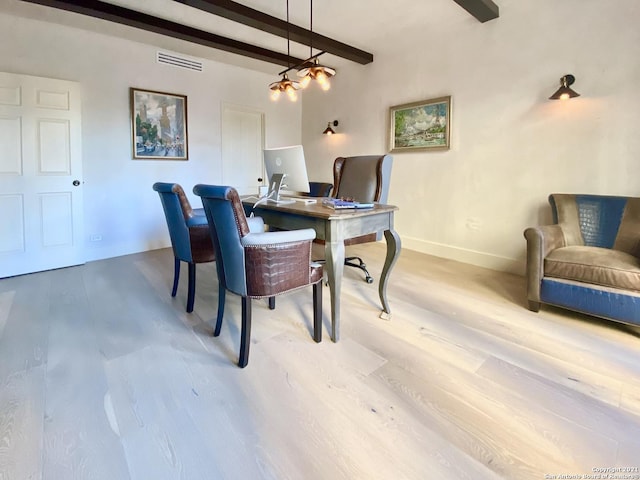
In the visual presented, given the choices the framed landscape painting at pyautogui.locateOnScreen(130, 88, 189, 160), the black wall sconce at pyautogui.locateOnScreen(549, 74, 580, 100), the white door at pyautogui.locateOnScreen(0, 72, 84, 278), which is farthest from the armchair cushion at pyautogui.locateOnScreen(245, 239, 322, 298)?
the framed landscape painting at pyautogui.locateOnScreen(130, 88, 189, 160)

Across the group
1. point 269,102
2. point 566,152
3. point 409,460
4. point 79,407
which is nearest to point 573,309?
point 566,152

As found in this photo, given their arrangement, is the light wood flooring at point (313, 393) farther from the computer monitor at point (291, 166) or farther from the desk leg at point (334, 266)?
the computer monitor at point (291, 166)

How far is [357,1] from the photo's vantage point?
3.24 meters

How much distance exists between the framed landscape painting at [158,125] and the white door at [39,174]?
→ 665 mm

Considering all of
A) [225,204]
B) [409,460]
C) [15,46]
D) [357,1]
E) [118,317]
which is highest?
[357,1]

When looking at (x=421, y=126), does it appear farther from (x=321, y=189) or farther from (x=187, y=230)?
(x=187, y=230)

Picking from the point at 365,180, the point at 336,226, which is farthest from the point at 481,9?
the point at 336,226

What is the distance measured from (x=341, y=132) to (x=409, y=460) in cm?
477

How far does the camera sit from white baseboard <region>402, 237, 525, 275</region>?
3.55m

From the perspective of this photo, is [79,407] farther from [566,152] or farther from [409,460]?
[566,152]

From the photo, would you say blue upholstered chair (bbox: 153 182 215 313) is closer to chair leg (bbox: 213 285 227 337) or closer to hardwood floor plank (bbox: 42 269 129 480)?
chair leg (bbox: 213 285 227 337)

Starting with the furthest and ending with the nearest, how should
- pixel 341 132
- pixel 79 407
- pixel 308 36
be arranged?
pixel 341 132 < pixel 308 36 < pixel 79 407

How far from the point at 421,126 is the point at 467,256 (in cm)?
170

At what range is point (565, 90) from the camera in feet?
9.28
